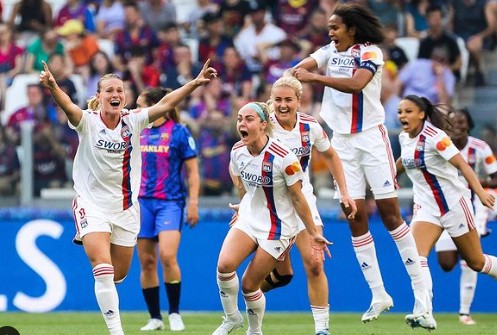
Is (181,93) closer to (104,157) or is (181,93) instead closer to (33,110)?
(104,157)

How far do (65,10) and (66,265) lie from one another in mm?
6031

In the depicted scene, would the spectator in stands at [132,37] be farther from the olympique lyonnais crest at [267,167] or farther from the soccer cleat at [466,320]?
the olympique lyonnais crest at [267,167]

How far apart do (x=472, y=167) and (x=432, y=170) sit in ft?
6.12

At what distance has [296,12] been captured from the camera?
65.2 ft

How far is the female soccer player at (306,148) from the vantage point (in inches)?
412

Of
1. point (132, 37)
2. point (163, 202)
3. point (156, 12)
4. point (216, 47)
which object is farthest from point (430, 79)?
point (163, 202)

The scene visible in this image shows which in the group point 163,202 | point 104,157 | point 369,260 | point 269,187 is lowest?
point 369,260

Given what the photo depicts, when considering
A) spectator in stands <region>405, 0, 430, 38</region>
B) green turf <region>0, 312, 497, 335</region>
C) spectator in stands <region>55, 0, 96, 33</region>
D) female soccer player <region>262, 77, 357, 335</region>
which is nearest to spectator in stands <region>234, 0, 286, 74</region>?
spectator in stands <region>405, 0, 430, 38</region>

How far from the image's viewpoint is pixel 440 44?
1869 centimetres

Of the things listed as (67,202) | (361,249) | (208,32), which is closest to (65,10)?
(208,32)

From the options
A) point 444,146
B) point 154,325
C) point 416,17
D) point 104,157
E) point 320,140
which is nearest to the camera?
point 104,157

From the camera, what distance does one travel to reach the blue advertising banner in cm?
1580

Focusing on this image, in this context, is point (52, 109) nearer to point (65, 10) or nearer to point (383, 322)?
point (65, 10)

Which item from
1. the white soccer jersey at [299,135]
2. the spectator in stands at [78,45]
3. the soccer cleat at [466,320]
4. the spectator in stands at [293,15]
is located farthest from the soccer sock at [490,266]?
the spectator in stands at [78,45]
